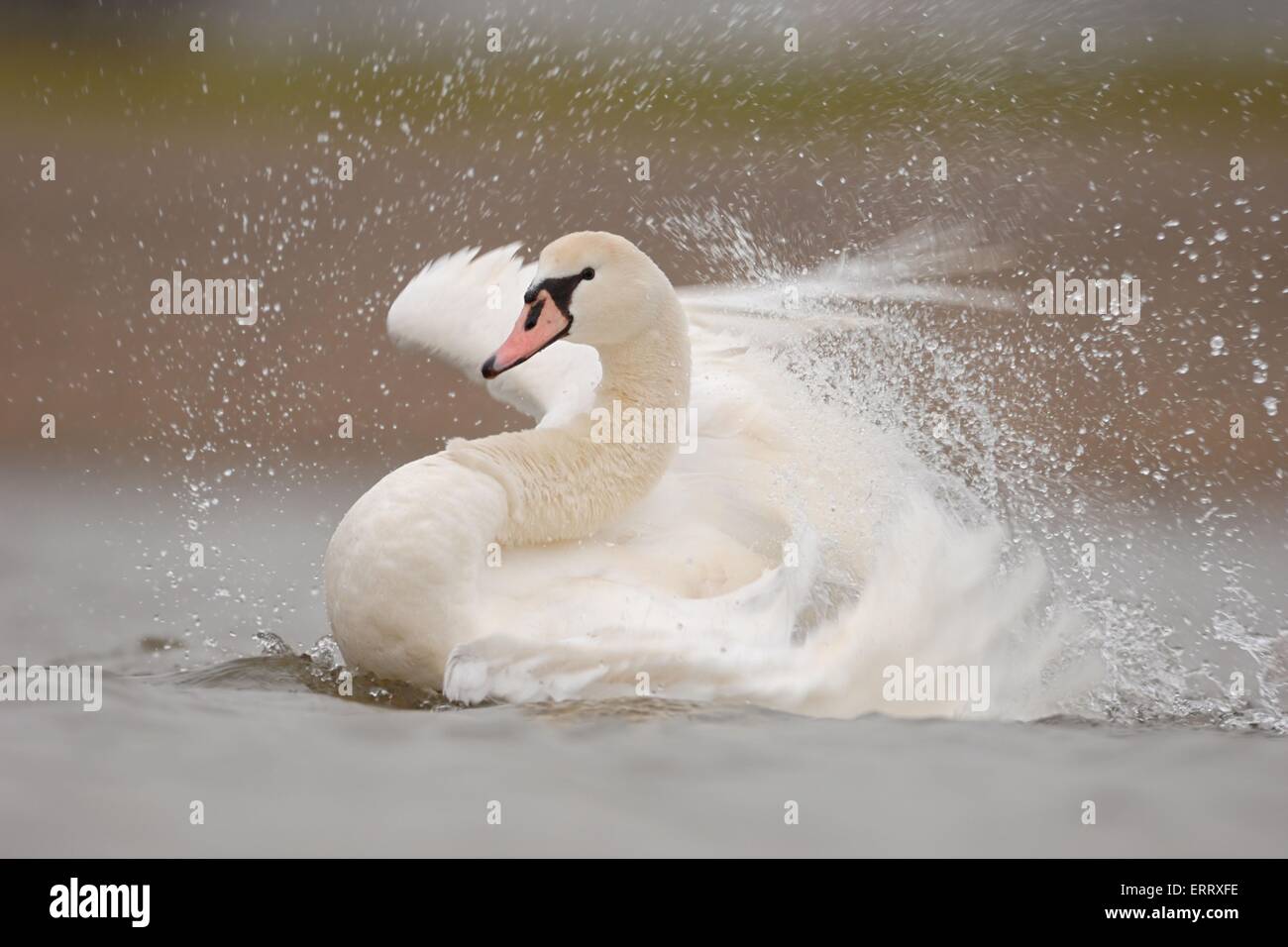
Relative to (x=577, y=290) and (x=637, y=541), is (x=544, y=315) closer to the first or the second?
(x=577, y=290)

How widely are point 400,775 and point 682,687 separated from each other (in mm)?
968

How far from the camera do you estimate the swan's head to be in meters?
5.29

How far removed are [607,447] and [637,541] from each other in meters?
0.33

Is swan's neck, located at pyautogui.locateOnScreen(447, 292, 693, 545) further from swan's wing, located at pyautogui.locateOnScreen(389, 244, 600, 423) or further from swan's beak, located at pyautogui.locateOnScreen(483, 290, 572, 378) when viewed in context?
swan's wing, located at pyautogui.locateOnScreen(389, 244, 600, 423)

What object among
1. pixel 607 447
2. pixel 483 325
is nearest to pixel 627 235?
pixel 483 325

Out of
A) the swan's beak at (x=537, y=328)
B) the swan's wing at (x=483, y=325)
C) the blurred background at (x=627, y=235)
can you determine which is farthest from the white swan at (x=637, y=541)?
the blurred background at (x=627, y=235)

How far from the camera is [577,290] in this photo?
5.29 meters

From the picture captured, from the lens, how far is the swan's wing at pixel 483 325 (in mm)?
6523

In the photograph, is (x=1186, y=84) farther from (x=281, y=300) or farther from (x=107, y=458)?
(x=107, y=458)

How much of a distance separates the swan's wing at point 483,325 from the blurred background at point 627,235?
0.71 m

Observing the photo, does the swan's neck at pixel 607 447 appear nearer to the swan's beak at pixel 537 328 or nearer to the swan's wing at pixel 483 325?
the swan's beak at pixel 537 328

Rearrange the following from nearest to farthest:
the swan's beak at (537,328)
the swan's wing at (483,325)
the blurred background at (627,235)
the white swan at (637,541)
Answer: the white swan at (637,541)
the swan's beak at (537,328)
the swan's wing at (483,325)
the blurred background at (627,235)

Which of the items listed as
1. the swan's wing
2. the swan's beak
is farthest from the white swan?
the swan's wing

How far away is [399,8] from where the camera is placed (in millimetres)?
12898
